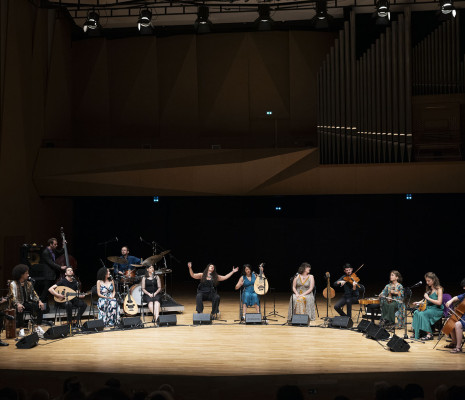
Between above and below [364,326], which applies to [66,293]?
above

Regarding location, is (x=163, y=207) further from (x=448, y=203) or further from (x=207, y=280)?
(x=448, y=203)

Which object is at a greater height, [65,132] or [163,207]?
[65,132]

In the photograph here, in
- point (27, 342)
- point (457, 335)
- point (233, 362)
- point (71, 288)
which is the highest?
point (71, 288)

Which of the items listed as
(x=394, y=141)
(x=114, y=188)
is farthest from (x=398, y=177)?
(x=114, y=188)

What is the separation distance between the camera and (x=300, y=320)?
1088 cm

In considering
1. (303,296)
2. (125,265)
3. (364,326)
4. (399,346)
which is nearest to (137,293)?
(125,265)

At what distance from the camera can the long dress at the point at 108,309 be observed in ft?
35.1

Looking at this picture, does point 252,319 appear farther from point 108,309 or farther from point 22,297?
point 22,297

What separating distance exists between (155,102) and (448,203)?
290 inches

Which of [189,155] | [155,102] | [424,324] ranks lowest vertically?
[424,324]

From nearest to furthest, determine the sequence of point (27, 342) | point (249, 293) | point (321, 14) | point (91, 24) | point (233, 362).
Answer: point (233, 362) → point (27, 342) → point (249, 293) → point (91, 24) → point (321, 14)

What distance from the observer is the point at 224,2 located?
14336 mm

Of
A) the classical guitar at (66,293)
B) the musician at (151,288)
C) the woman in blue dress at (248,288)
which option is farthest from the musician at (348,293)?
the classical guitar at (66,293)

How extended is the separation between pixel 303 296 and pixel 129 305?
287 cm
